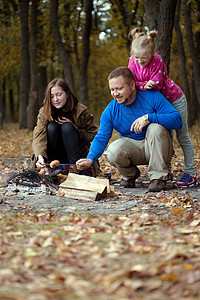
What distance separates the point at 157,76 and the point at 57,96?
1293mm

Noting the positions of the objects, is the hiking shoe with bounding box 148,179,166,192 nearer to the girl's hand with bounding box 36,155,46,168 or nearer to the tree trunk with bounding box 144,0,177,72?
the girl's hand with bounding box 36,155,46,168

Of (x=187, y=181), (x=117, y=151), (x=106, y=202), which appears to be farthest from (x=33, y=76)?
(x=106, y=202)

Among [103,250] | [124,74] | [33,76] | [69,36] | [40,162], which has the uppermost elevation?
[69,36]

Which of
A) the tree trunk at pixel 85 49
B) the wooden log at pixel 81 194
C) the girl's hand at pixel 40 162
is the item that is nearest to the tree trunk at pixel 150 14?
the girl's hand at pixel 40 162

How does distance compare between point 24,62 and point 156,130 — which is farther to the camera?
point 24,62

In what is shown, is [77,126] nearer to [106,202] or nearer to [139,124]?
[139,124]

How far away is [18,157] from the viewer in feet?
26.6

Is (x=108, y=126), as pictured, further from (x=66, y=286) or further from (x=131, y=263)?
(x=66, y=286)

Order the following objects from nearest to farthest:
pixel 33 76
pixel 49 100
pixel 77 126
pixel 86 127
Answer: pixel 49 100 → pixel 77 126 → pixel 86 127 → pixel 33 76

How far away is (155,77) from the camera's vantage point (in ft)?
15.4

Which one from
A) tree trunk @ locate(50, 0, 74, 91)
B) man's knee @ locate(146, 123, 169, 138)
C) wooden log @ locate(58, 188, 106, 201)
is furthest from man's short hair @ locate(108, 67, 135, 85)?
tree trunk @ locate(50, 0, 74, 91)

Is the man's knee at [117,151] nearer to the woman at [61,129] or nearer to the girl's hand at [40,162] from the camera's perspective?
the woman at [61,129]

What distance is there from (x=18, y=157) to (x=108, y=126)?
3747 millimetres

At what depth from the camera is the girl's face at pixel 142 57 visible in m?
4.64
